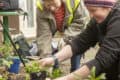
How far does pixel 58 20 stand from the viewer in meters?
5.45

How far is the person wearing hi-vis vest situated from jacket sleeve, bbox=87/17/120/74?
1.91m

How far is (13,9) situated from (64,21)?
35.3 inches

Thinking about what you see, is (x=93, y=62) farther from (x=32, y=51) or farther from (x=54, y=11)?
(x=32, y=51)

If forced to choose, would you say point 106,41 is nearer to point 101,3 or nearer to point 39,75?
point 101,3

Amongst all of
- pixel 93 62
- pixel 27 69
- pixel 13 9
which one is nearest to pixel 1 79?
pixel 27 69

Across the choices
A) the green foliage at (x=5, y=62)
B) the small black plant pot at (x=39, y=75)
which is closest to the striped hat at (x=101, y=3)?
the small black plant pot at (x=39, y=75)

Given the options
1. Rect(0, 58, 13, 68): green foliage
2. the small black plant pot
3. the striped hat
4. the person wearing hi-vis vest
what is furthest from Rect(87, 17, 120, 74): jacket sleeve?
the person wearing hi-vis vest

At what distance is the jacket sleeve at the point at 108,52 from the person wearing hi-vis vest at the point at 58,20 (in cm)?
191

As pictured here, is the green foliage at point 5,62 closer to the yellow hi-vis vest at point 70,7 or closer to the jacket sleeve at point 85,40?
the jacket sleeve at point 85,40

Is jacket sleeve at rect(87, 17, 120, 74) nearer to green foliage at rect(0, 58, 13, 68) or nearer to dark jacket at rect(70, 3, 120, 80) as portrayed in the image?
dark jacket at rect(70, 3, 120, 80)

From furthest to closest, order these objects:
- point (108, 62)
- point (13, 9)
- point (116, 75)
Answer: point (13, 9), point (116, 75), point (108, 62)

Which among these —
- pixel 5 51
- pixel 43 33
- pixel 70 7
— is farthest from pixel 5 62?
pixel 70 7

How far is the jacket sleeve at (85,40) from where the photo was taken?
3821 millimetres

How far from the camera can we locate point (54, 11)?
5.29m
